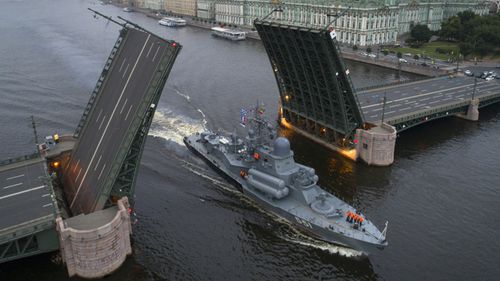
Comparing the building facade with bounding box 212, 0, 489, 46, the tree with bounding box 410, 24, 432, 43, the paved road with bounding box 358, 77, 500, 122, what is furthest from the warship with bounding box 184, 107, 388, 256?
the tree with bounding box 410, 24, 432, 43

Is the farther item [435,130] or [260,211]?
[435,130]

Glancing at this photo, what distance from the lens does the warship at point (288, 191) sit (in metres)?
38.9

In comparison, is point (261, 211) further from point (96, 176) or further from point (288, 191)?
point (96, 176)

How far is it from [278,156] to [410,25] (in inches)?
4904

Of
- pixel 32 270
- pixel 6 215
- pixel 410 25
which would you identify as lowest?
pixel 32 270

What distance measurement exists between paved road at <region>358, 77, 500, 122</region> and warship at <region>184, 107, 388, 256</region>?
2093 cm

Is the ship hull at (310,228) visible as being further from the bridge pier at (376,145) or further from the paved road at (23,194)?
the paved road at (23,194)

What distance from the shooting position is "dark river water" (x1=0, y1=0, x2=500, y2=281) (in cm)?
3625

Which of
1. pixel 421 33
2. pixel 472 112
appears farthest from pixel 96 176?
pixel 421 33

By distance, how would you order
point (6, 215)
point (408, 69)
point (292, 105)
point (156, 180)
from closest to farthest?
point (6, 215) < point (156, 180) < point (292, 105) < point (408, 69)

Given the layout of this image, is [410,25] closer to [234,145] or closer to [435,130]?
[435,130]

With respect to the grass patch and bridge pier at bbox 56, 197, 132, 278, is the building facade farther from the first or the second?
bridge pier at bbox 56, 197, 132, 278

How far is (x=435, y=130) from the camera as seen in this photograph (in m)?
67.8

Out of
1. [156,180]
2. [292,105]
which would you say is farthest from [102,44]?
[156,180]
